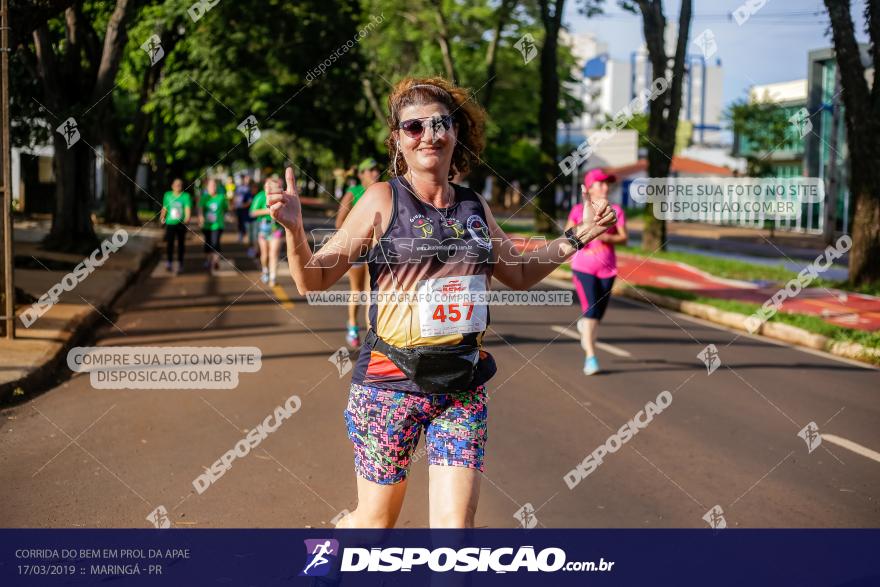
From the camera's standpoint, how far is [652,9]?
80.7ft

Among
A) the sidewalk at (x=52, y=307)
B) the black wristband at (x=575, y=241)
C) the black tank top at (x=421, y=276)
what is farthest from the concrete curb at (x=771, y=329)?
the black tank top at (x=421, y=276)

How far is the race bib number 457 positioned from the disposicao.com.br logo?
28.3 inches

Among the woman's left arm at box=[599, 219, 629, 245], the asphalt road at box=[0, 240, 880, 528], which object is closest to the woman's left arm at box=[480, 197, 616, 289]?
the asphalt road at box=[0, 240, 880, 528]

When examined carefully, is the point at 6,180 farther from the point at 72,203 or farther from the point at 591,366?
the point at 72,203

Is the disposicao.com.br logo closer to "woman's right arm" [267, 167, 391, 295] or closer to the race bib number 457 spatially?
the race bib number 457

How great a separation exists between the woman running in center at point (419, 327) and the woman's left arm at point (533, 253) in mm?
145

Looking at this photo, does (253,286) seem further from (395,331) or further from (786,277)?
(395,331)

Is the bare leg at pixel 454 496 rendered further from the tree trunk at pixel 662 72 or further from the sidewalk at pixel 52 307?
the tree trunk at pixel 662 72

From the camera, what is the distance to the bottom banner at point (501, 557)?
14.4ft

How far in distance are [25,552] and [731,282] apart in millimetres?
17460

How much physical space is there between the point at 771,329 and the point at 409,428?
36.1ft

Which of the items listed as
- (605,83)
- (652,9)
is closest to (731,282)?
(652,9)

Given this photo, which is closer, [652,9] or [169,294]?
[169,294]

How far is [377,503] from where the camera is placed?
3.50 m
